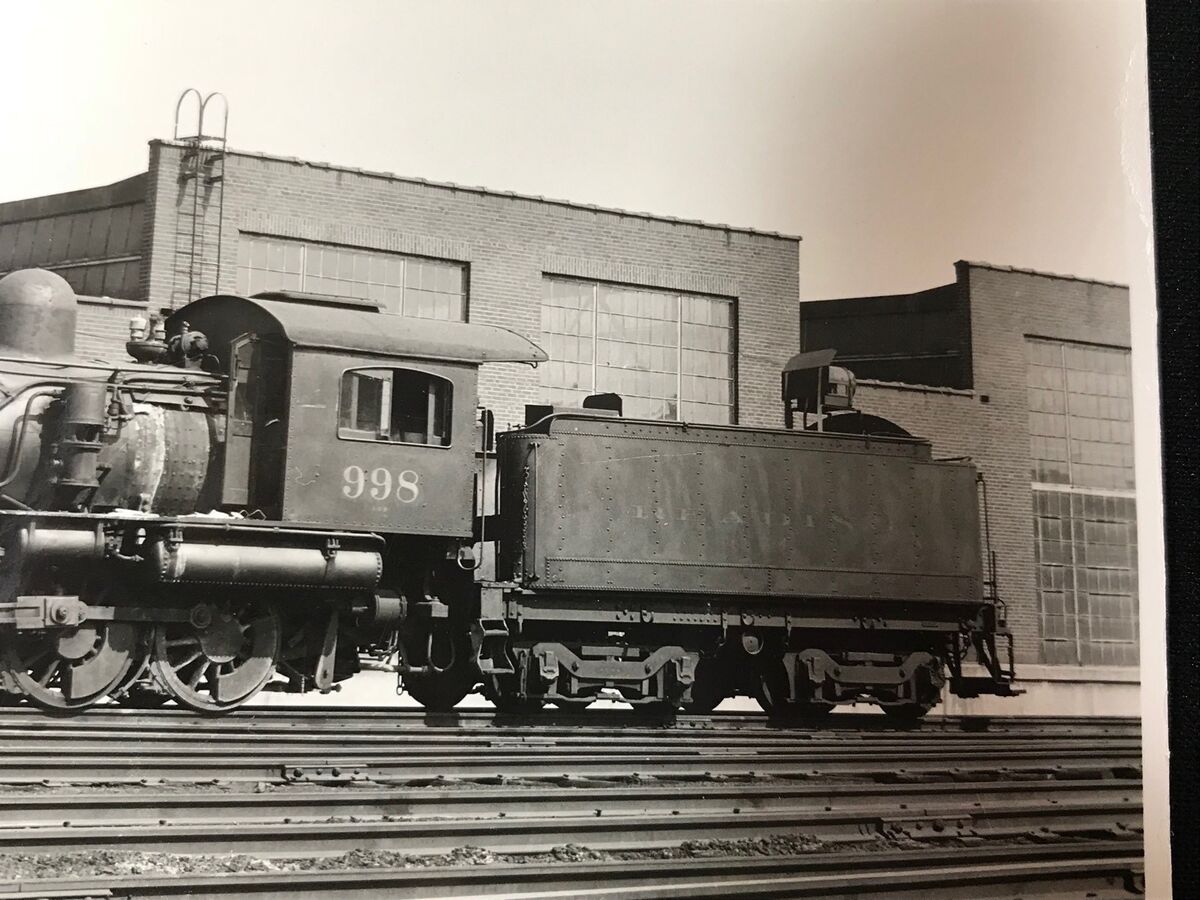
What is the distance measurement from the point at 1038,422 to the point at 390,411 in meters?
3.34

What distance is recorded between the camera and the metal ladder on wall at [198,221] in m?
4.73

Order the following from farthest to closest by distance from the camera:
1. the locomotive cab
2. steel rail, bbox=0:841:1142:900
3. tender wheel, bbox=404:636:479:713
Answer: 1. tender wheel, bbox=404:636:479:713
2. the locomotive cab
3. steel rail, bbox=0:841:1142:900

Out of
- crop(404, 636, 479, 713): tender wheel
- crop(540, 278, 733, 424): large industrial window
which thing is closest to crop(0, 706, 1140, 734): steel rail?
crop(404, 636, 479, 713): tender wheel

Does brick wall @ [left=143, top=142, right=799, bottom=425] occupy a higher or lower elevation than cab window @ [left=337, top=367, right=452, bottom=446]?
higher

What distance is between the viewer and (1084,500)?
16.5ft

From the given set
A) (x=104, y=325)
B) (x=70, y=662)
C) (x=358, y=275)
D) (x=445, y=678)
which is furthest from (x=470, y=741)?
(x=104, y=325)

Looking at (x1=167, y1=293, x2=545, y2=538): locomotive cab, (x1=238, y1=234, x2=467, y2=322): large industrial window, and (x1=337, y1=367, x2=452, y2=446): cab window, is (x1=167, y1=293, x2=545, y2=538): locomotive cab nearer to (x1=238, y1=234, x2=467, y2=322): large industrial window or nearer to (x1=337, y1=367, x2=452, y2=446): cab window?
(x1=337, y1=367, x2=452, y2=446): cab window

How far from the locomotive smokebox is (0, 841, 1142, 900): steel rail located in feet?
10.8

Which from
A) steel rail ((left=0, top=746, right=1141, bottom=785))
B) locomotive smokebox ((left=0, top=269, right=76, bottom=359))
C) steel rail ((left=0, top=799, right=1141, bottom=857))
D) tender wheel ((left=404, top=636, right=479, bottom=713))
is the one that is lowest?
steel rail ((left=0, top=799, right=1141, bottom=857))

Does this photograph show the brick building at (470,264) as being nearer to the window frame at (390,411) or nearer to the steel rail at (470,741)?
the window frame at (390,411)

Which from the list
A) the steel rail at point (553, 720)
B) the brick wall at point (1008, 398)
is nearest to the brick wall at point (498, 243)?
the brick wall at point (1008, 398)

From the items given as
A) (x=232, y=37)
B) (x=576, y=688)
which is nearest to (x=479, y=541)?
(x=576, y=688)

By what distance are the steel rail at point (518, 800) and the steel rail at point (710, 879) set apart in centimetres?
45

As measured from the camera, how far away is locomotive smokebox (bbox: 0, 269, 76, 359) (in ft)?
18.0
